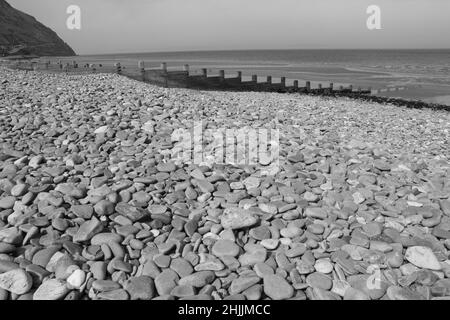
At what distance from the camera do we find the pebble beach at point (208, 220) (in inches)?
98.1

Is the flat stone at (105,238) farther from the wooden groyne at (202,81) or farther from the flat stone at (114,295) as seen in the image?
the wooden groyne at (202,81)

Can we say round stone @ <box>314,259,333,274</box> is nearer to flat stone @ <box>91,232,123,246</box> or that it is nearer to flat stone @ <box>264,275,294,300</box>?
flat stone @ <box>264,275,294,300</box>

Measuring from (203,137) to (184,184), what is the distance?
1.50 meters

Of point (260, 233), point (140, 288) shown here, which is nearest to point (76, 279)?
point (140, 288)

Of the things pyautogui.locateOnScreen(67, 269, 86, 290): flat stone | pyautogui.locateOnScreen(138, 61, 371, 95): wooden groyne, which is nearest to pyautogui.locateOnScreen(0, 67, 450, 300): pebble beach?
pyautogui.locateOnScreen(67, 269, 86, 290): flat stone

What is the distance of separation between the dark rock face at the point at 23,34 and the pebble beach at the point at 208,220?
72.9 meters

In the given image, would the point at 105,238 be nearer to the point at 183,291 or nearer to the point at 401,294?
the point at 183,291

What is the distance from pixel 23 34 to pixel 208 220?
108m

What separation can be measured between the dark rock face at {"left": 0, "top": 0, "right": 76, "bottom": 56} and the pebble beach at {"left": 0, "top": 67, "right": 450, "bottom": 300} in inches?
2869

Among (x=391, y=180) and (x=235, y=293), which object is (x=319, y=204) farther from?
(x=235, y=293)

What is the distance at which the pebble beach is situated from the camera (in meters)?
2.49

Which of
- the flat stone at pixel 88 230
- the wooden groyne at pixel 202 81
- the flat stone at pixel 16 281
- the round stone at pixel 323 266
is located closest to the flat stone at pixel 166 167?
the flat stone at pixel 88 230
